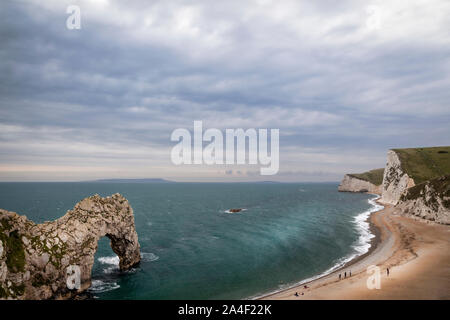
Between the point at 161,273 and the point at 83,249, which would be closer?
the point at 83,249

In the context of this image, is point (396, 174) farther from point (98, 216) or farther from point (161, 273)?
point (98, 216)

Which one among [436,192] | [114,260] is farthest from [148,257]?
[436,192]

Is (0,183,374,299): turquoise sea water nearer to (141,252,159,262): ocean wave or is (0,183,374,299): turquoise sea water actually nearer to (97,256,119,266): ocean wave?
(141,252,159,262): ocean wave

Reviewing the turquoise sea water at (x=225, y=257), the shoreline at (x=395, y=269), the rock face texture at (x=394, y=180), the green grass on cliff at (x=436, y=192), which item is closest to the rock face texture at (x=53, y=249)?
the turquoise sea water at (x=225, y=257)

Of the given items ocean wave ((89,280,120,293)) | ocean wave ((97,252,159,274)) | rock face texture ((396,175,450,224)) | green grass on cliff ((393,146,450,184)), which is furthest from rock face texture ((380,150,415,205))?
ocean wave ((89,280,120,293))
